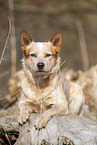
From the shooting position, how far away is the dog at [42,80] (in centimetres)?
360

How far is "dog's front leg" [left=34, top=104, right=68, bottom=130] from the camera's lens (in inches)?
133

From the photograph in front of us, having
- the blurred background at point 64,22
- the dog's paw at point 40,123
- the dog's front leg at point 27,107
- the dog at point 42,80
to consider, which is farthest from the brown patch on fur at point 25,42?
the blurred background at point 64,22

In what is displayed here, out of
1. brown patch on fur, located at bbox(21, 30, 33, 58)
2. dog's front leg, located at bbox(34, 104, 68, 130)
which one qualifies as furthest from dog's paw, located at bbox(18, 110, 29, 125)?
brown patch on fur, located at bbox(21, 30, 33, 58)

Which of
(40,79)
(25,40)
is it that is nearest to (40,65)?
(40,79)

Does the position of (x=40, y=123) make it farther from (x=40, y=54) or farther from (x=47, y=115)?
(x=40, y=54)

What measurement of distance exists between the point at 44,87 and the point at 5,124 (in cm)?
96

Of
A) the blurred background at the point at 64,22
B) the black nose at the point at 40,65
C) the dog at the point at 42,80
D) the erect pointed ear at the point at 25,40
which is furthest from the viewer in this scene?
the blurred background at the point at 64,22

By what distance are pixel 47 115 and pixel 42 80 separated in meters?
0.71

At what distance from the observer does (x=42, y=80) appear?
395 centimetres

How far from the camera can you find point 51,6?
1653cm

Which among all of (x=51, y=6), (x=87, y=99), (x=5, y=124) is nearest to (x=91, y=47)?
(x=51, y=6)

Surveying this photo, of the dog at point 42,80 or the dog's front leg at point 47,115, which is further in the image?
the dog at point 42,80

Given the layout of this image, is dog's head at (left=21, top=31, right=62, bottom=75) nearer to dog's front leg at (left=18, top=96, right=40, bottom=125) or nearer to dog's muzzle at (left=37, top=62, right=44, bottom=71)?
dog's muzzle at (left=37, top=62, right=44, bottom=71)

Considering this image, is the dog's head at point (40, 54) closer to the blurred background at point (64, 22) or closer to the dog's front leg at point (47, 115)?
the dog's front leg at point (47, 115)
